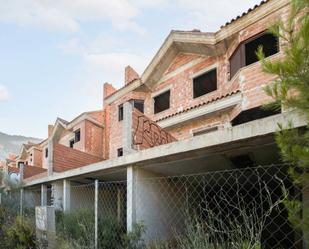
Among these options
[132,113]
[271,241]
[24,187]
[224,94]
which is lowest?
[271,241]

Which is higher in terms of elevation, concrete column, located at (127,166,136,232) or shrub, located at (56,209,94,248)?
concrete column, located at (127,166,136,232)

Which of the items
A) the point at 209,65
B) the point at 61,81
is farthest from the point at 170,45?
the point at 61,81

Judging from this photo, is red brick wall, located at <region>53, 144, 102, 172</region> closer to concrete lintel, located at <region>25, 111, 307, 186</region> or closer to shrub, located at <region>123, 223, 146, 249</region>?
concrete lintel, located at <region>25, 111, 307, 186</region>

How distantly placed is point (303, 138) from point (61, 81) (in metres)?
12.3

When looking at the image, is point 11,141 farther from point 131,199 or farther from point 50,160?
point 131,199

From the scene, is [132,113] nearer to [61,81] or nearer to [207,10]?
[207,10]

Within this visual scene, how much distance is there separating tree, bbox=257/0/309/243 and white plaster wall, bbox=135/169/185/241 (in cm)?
439

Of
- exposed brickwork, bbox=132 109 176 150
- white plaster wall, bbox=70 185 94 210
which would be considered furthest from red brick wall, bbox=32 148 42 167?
exposed brickwork, bbox=132 109 176 150

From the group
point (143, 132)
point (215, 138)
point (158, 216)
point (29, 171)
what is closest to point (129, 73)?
point (29, 171)

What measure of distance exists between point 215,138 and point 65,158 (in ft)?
31.4

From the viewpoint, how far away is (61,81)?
45.8ft

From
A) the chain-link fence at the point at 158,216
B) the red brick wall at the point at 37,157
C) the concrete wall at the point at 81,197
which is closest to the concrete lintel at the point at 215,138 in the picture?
the chain-link fence at the point at 158,216

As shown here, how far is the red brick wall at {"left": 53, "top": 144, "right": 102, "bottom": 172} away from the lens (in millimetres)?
12986

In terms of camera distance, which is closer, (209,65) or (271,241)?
(271,241)
